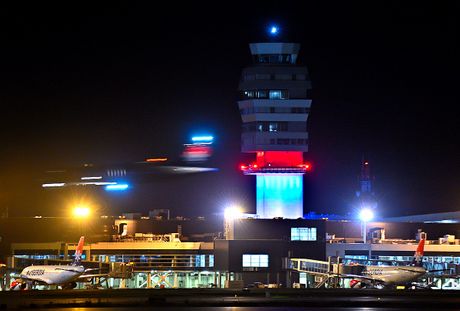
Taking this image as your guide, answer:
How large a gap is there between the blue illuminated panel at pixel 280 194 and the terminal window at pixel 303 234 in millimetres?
9118

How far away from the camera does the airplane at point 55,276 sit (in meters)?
75.2

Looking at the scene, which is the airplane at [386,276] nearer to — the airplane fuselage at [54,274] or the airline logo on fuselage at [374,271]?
the airline logo on fuselage at [374,271]

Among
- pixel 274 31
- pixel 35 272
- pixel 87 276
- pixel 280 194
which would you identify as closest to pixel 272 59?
pixel 274 31

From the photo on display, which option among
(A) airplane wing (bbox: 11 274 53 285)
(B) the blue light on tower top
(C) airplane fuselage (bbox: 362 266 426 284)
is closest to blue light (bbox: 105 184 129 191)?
(B) the blue light on tower top

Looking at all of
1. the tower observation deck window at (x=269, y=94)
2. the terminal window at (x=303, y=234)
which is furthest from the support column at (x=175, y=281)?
the tower observation deck window at (x=269, y=94)

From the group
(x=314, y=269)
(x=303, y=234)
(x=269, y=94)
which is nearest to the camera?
(x=314, y=269)

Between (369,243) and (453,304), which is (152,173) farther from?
(453,304)

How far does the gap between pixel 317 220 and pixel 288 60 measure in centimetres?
1771

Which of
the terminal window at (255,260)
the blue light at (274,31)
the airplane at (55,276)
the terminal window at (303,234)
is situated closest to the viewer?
the airplane at (55,276)

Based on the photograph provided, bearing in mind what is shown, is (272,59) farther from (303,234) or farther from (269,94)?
(303,234)

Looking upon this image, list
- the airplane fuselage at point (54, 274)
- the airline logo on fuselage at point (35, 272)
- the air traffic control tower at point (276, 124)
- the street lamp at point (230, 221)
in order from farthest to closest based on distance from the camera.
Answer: the air traffic control tower at point (276, 124)
the street lamp at point (230, 221)
the airline logo on fuselage at point (35, 272)
the airplane fuselage at point (54, 274)

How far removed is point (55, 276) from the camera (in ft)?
248

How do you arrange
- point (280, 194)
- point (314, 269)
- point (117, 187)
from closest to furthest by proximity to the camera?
point (314, 269) < point (280, 194) < point (117, 187)

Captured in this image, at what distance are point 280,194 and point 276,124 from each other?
682cm
